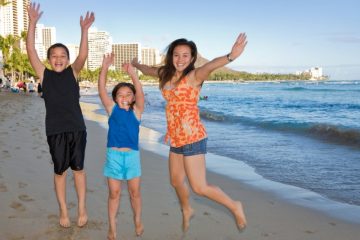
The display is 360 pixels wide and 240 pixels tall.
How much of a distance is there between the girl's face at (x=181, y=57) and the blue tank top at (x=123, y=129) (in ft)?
1.92

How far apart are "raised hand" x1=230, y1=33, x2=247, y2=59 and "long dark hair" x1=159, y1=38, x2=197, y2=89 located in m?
0.43

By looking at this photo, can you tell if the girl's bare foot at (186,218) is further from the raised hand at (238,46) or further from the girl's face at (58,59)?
the girl's face at (58,59)

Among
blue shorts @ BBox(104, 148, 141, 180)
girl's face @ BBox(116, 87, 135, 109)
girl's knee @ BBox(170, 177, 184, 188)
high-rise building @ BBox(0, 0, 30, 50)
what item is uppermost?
high-rise building @ BBox(0, 0, 30, 50)

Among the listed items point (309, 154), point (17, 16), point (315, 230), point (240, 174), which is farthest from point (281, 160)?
point (17, 16)

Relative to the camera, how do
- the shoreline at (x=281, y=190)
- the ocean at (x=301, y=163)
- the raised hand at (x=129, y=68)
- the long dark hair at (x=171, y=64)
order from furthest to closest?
the ocean at (x=301, y=163)
the shoreline at (x=281, y=190)
the raised hand at (x=129, y=68)
the long dark hair at (x=171, y=64)

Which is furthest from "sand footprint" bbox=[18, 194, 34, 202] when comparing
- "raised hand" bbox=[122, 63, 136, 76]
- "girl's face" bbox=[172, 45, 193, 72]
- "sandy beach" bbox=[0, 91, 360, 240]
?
"girl's face" bbox=[172, 45, 193, 72]

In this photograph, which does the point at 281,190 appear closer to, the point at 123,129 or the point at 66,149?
the point at 123,129

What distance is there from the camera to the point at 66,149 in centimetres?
367

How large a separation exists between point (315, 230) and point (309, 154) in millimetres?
5155

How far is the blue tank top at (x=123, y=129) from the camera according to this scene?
11.5ft

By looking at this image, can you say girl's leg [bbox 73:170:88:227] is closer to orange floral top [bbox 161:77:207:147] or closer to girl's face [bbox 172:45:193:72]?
orange floral top [bbox 161:77:207:147]

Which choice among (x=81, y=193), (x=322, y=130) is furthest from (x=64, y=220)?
(x=322, y=130)

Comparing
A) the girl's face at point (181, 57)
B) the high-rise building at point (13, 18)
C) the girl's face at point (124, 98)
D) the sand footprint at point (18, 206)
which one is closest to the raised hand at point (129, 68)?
the girl's face at point (124, 98)

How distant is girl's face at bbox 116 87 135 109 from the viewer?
11.8 feet
